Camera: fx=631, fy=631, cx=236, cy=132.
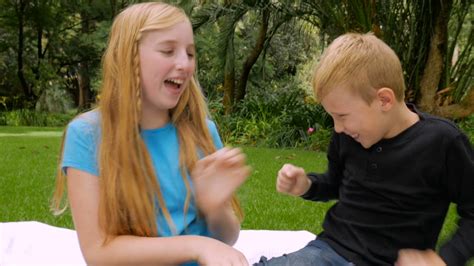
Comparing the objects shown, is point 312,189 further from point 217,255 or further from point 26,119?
point 26,119

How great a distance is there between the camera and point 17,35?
1944 centimetres

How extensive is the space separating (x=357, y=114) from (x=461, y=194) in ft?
1.18

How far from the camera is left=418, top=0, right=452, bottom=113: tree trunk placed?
7.18 meters

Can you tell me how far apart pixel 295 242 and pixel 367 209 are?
117 cm

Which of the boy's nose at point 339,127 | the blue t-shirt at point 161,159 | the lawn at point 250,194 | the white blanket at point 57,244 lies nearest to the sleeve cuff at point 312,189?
the boy's nose at point 339,127

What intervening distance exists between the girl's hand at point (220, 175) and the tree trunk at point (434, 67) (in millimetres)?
6034

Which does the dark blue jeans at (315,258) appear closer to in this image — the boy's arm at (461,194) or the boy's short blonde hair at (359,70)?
the boy's arm at (461,194)

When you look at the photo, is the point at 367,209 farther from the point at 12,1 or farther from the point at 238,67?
the point at 12,1

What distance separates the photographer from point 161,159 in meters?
1.84

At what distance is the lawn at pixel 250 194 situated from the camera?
4176 millimetres

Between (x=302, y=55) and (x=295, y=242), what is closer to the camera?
(x=295, y=242)

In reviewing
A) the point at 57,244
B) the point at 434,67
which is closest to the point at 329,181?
the point at 57,244

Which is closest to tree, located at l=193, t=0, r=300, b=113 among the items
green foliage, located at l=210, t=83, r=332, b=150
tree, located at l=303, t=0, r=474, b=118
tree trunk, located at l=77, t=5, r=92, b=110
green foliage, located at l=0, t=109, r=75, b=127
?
green foliage, located at l=210, t=83, r=332, b=150

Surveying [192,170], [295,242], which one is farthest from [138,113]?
[295,242]
